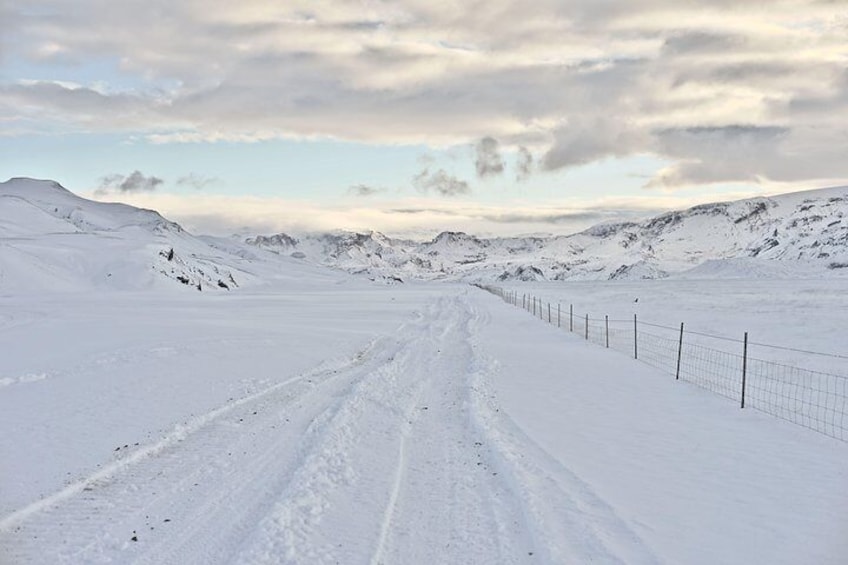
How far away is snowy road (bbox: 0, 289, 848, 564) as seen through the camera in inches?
259

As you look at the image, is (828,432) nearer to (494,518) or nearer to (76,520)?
(494,518)

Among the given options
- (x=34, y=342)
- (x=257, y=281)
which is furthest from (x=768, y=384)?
(x=257, y=281)

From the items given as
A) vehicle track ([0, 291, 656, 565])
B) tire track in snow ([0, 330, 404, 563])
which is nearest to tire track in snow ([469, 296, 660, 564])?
vehicle track ([0, 291, 656, 565])

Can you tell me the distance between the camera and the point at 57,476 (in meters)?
8.77

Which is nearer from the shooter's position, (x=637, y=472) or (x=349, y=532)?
(x=349, y=532)

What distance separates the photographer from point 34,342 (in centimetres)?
2316

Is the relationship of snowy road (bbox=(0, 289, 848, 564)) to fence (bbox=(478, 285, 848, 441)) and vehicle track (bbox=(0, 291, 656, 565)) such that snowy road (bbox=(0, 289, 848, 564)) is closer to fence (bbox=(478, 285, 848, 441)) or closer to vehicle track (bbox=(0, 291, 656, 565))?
vehicle track (bbox=(0, 291, 656, 565))

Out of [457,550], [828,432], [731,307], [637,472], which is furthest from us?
[731,307]

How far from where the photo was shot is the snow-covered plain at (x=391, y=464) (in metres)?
6.73

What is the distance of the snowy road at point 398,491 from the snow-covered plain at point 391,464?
0.11 ft

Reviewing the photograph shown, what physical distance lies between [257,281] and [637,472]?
131m

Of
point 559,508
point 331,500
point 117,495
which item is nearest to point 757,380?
point 559,508

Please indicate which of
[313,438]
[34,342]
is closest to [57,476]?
[313,438]

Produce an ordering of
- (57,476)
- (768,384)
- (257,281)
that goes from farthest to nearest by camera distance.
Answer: (257,281)
(768,384)
(57,476)
